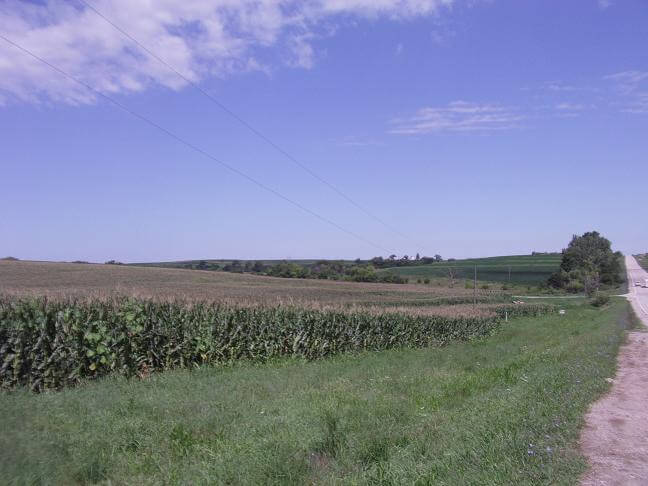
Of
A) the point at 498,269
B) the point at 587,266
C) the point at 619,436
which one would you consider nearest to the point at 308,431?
the point at 619,436

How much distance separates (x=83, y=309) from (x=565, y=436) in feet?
39.2

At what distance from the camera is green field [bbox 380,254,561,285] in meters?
98.6

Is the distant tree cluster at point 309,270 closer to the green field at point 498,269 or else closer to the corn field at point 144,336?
the green field at point 498,269

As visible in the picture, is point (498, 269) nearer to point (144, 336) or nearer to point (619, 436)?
point (144, 336)

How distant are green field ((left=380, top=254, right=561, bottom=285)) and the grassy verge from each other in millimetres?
73617

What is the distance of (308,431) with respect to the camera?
25.3 ft

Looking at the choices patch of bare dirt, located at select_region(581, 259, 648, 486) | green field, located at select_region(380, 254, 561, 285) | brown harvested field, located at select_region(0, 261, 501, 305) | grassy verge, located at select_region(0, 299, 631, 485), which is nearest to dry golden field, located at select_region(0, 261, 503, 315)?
brown harvested field, located at select_region(0, 261, 501, 305)

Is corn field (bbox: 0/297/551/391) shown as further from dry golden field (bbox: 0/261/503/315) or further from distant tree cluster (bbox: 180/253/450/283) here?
distant tree cluster (bbox: 180/253/450/283)

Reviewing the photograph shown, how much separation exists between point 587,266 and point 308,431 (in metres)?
110

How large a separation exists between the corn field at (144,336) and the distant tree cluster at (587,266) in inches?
2974

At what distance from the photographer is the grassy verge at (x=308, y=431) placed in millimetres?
6121

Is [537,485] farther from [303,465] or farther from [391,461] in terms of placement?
[303,465]

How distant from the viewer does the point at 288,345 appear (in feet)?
68.4

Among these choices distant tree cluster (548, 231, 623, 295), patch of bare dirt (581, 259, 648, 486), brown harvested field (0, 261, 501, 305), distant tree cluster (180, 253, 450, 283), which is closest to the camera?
patch of bare dirt (581, 259, 648, 486)
